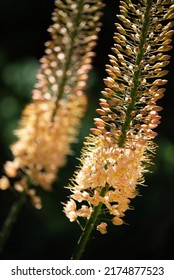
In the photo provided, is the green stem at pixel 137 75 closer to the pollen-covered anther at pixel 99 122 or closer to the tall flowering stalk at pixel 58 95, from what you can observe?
the pollen-covered anther at pixel 99 122

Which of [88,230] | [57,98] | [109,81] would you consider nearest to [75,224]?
[57,98]

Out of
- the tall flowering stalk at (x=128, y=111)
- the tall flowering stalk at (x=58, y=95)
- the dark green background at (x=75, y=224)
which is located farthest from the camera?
the dark green background at (x=75, y=224)

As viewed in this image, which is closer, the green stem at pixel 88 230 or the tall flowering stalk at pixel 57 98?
the green stem at pixel 88 230

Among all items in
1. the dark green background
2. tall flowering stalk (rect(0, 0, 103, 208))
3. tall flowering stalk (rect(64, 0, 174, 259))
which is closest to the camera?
tall flowering stalk (rect(64, 0, 174, 259))

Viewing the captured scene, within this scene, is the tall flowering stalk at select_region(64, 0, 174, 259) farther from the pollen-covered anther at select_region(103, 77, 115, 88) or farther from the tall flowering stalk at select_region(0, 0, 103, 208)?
the tall flowering stalk at select_region(0, 0, 103, 208)

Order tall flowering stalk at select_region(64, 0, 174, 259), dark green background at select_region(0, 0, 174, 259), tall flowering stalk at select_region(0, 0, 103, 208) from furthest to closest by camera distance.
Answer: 1. dark green background at select_region(0, 0, 174, 259)
2. tall flowering stalk at select_region(0, 0, 103, 208)
3. tall flowering stalk at select_region(64, 0, 174, 259)

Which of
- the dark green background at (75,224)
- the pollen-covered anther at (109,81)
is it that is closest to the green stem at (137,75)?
the pollen-covered anther at (109,81)

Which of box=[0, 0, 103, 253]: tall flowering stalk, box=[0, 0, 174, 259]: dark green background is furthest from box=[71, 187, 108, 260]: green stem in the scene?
box=[0, 0, 174, 259]: dark green background

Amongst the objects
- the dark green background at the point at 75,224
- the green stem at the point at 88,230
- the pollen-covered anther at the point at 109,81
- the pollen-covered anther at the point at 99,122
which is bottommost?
the dark green background at the point at 75,224
